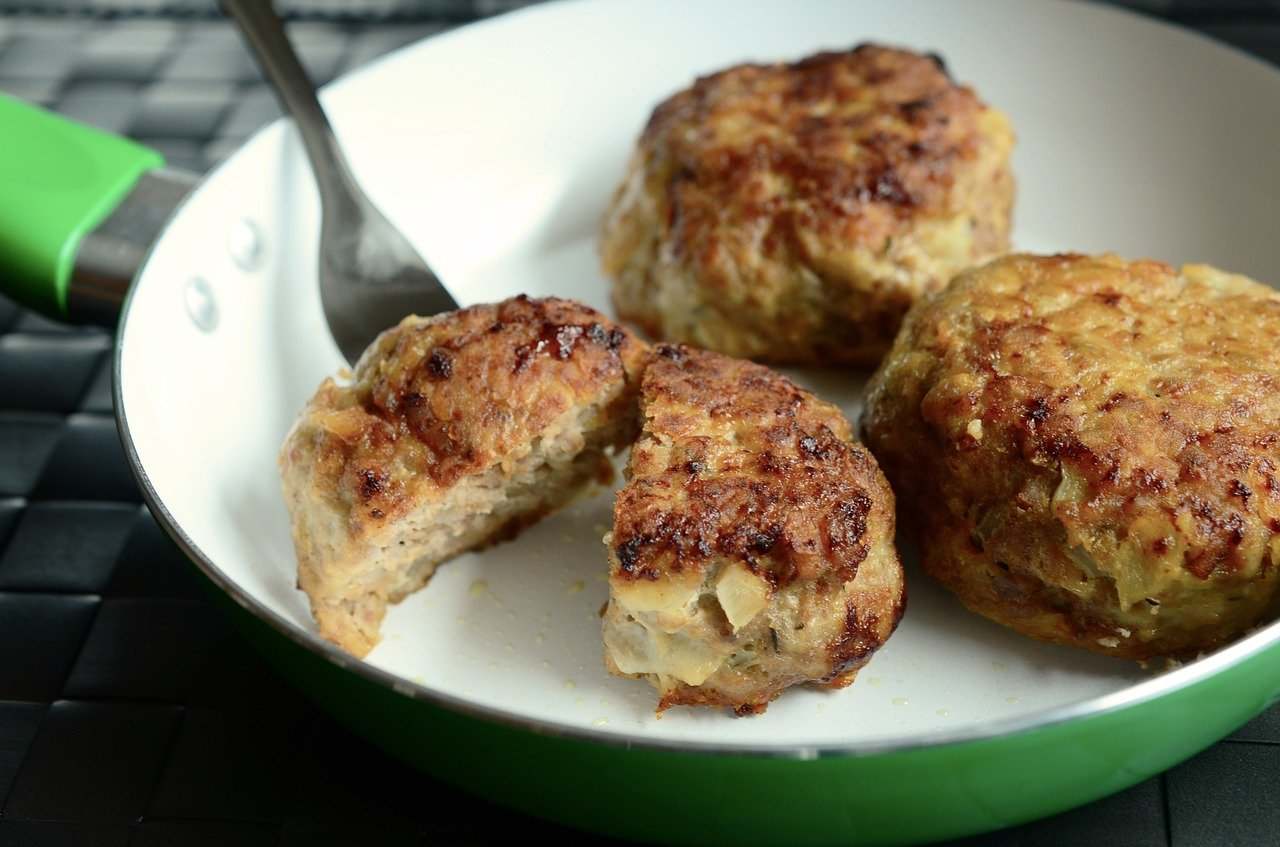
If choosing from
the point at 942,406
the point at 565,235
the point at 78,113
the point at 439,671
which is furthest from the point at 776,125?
the point at 78,113

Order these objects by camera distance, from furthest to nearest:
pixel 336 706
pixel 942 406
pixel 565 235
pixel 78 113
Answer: pixel 78 113 < pixel 565 235 < pixel 942 406 < pixel 336 706

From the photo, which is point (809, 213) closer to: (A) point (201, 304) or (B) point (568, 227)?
(B) point (568, 227)

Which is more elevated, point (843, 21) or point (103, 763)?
point (843, 21)

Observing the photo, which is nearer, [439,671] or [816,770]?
[816,770]

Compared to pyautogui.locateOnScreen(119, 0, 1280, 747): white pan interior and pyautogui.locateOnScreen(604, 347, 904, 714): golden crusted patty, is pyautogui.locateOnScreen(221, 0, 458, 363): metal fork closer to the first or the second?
pyautogui.locateOnScreen(119, 0, 1280, 747): white pan interior

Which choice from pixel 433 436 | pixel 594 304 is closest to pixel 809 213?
pixel 594 304

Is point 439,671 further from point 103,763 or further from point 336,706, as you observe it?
point 103,763

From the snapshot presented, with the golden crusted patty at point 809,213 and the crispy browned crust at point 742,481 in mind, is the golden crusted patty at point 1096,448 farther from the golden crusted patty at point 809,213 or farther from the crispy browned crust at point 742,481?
the golden crusted patty at point 809,213

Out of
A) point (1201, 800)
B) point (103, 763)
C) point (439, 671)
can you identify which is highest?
point (1201, 800)
